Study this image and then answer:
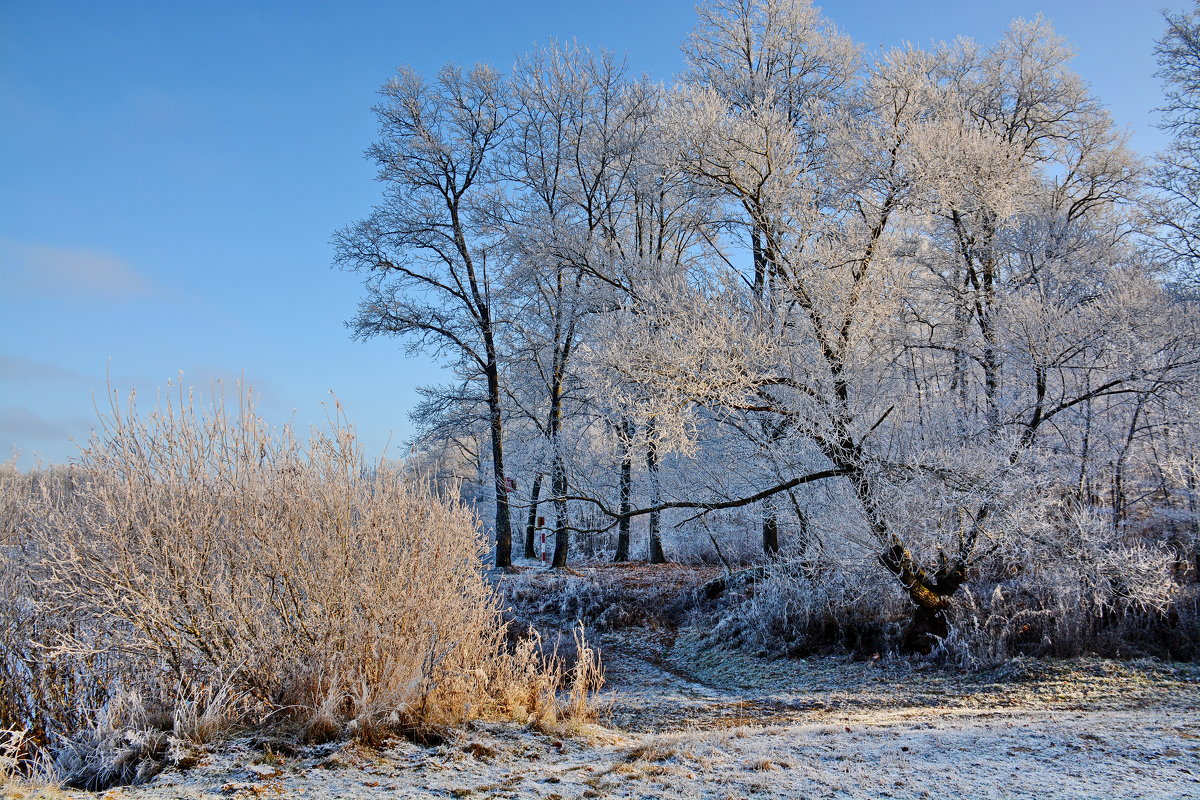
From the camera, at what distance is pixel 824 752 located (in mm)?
4293

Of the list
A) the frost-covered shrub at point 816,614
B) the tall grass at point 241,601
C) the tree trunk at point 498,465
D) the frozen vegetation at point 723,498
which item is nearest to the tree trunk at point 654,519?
the frozen vegetation at point 723,498

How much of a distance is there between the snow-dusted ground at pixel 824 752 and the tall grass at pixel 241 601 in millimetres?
441

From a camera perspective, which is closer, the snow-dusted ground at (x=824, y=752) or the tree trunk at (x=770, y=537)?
the snow-dusted ground at (x=824, y=752)

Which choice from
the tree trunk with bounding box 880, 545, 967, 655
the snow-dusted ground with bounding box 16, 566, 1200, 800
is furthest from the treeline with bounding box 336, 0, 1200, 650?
the snow-dusted ground with bounding box 16, 566, 1200, 800

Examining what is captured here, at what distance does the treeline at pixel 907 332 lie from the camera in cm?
789

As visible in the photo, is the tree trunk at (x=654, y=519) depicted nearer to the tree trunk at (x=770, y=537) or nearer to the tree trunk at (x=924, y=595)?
the tree trunk at (x=770, y=537)

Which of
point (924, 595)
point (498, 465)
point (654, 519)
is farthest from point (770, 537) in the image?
point (498, 465)

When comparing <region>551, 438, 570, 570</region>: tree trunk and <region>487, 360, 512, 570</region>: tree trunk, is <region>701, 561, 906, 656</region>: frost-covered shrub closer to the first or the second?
<region>551, 438, 570, 570</region>: tree trunk

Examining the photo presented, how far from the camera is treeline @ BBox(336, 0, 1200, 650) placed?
25.9 feet

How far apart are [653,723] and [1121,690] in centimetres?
470

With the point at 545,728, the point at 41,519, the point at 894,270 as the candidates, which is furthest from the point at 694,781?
the point at 894,270

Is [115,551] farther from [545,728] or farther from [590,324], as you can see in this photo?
[590,324]

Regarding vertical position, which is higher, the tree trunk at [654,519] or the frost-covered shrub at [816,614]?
the tree trunk at [654,519]

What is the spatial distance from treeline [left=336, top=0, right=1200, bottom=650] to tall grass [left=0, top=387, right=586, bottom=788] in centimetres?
200
